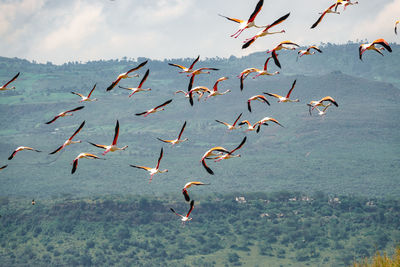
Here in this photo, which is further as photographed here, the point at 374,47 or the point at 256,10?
the point at 374,47

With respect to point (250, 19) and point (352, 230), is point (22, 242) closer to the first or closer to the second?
point (352, 230)

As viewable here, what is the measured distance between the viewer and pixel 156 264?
182 meters

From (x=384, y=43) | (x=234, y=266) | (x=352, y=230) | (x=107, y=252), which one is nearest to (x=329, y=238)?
(x=352, y=230)

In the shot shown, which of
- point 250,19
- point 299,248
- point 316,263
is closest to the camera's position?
point 250,19

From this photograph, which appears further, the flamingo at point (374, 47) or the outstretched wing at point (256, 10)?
the flamingo at point (374, 47)

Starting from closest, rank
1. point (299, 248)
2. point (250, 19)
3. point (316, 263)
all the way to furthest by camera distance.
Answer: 1. point (250, 19)
2. point (316, 263)
3. point (299, 248)

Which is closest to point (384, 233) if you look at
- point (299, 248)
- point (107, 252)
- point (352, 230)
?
point (352, 230)

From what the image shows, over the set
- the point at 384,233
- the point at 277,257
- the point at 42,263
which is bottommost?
the point at 42,263

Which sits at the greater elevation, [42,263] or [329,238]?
[329,238]

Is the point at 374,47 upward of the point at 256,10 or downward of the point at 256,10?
upward

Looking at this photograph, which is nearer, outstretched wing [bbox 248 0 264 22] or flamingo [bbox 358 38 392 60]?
outstretched wing [bbox 248 0 264 22]

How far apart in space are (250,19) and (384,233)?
182671 millimetres

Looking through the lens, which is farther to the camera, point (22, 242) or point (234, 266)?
point (22, 242)

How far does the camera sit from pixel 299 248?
18538 centimetres
